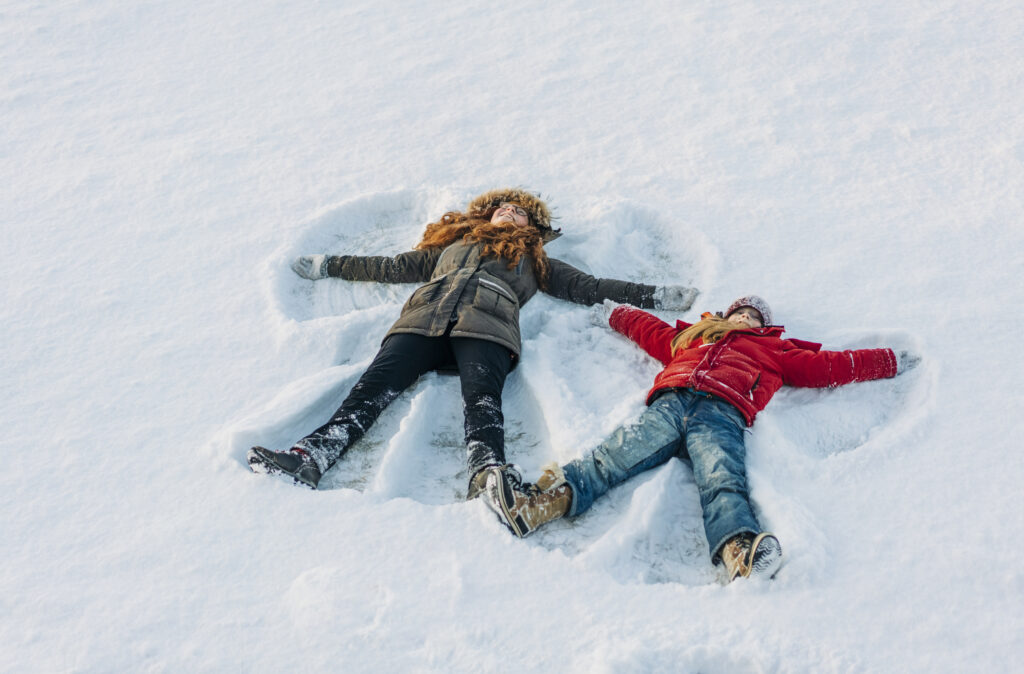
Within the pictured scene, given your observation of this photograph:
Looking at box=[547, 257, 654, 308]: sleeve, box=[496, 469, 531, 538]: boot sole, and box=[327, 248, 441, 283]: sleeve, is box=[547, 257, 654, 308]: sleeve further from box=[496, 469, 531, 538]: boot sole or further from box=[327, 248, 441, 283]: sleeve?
box=[496, 469, 531, 538]: boot sole

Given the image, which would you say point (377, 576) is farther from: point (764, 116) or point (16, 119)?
point (16, 119)

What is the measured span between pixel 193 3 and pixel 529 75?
3563 millimetres

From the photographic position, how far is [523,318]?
12.2 feet

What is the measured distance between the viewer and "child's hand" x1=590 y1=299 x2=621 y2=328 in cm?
362

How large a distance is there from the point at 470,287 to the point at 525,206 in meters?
0.81

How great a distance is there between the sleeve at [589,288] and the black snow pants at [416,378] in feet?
2.05

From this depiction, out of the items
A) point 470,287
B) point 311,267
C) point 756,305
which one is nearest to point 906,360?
point 756,305

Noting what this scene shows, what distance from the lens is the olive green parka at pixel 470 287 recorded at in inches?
129

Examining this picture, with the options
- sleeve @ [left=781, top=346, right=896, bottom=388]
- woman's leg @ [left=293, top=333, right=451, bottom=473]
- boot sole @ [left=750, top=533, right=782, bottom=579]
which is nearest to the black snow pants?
woman's leg @ [left=293, top=333, right=451, bottom=473]

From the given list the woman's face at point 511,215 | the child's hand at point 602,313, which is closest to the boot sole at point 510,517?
the child's hand at point 602,313

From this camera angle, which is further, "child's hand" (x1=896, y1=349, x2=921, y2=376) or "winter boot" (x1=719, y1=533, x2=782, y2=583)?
"child's hand" (x1=896, y1=349, x2=921, y2=376)

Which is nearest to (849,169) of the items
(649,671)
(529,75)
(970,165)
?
(970,165)

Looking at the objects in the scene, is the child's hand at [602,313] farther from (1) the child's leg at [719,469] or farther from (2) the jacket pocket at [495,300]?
(1) the child's leg at [719,469]

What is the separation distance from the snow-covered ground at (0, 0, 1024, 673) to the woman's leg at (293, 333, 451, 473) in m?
0.11
